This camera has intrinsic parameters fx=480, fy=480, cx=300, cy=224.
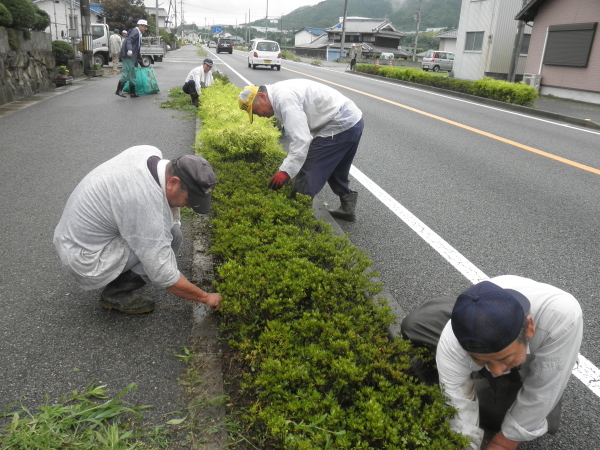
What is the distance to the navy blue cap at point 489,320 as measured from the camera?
174 centimetres

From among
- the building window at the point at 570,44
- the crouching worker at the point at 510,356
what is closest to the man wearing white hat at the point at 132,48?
the crouching worker at the point at 510,356

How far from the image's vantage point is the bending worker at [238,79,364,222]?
3.92 m

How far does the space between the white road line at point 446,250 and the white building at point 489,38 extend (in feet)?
73.2

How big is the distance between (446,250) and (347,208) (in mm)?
1126

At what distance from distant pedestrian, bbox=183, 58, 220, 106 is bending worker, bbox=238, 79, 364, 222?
793cm

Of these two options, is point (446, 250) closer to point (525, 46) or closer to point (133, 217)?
point (133, 217)

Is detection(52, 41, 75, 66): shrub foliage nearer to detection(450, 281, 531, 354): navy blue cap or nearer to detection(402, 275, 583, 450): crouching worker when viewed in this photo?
detection(402, 275, 583, 450): crouching worker

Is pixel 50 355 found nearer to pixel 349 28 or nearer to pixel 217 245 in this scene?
pixel 217 245

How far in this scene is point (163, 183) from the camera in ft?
8.77

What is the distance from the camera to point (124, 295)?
3.12 meters

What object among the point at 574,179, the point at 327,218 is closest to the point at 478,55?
the point at 574,179

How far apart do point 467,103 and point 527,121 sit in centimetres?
358

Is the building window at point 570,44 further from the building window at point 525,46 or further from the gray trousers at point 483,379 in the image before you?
the gray trousers at point 483,379

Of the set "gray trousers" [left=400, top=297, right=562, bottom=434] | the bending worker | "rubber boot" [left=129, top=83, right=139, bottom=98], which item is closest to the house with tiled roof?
"rubber boot" [left=129, top=83, right=139, bottom=98]
